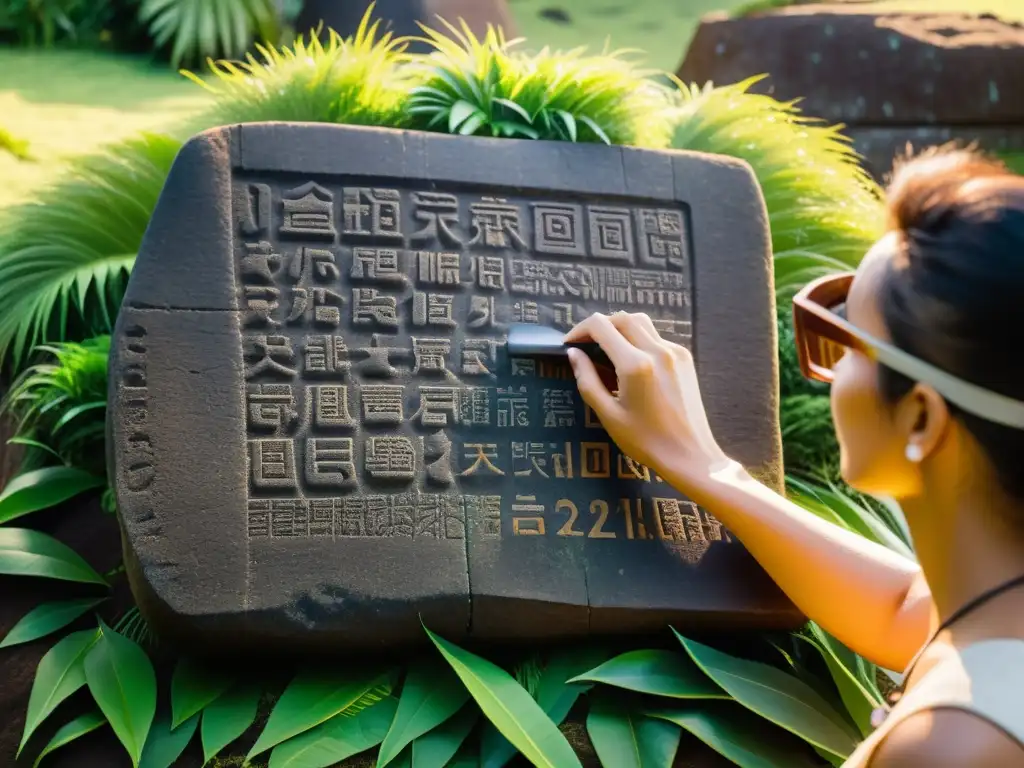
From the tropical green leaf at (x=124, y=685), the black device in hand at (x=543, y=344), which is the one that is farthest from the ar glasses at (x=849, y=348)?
the tropical green leaf at (x=124, y=685)

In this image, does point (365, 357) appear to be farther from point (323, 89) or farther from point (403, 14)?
point (403, 14)

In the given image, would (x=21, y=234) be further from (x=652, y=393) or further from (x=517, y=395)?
(x=652, y=393)

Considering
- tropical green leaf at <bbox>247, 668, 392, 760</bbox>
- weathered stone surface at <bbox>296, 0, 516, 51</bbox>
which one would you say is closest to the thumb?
tropical green leaf at <bbox>247, 668, 392, 760</bbox>

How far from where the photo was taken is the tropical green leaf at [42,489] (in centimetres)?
205

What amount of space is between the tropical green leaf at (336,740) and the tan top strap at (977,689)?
3.08ft

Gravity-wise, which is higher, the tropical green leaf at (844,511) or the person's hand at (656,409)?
the person's hand at (656,409)

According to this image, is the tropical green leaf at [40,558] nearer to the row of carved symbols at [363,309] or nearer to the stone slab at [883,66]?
the row of carved symbols at [363,309]

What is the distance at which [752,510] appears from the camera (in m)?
1.59

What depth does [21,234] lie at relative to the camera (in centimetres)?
266

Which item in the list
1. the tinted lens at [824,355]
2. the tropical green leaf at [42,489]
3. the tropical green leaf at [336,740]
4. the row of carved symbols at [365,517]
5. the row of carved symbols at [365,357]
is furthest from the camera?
the tropical green leaf at [42,489]

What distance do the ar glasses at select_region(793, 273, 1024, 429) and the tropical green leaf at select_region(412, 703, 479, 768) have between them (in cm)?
91

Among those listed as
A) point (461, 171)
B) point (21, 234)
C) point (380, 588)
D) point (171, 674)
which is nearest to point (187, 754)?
point (171, 674)

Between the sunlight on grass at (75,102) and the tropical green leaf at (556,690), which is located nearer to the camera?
the tropical green leaf at (556,690)

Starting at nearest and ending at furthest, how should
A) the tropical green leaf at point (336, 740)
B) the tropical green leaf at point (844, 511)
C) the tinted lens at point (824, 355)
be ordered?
the tinted lens at point (824, 355) → the tropical green leaf at point (336, 740) → the tropical green leaf at point (844, 511)
